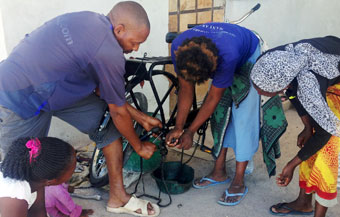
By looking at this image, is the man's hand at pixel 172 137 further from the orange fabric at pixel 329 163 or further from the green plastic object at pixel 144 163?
the orange fabric at pixel 329 163

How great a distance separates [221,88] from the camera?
8.20 ft

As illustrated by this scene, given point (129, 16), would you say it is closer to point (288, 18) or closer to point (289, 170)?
point (289, 170)

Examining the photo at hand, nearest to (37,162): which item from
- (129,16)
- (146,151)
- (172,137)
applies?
→ (146,151)

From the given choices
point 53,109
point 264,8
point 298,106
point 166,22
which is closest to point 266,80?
point 298,106

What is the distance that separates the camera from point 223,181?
3.20 m

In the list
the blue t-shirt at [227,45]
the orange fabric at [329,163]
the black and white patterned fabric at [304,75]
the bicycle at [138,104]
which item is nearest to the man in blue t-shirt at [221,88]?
the blue t-shirt at [227,45]

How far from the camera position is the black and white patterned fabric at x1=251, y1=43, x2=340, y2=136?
79.4 inches

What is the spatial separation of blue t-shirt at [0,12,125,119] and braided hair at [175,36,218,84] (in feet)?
1.45

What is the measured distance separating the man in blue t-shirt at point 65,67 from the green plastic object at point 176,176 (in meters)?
0.93

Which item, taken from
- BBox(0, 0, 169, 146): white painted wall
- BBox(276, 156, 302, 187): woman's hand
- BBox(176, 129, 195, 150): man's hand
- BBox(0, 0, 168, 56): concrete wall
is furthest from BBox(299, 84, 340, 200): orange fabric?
BBox(0, 0, 168, 56): concrete wall

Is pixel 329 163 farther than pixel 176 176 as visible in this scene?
No

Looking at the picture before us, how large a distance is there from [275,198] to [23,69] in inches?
90.9

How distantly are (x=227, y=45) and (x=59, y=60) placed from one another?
3.77 ft

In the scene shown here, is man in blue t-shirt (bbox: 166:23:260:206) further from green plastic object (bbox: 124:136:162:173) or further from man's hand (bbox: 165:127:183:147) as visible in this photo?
green plastic object (bbox: 124:136:162:173)
